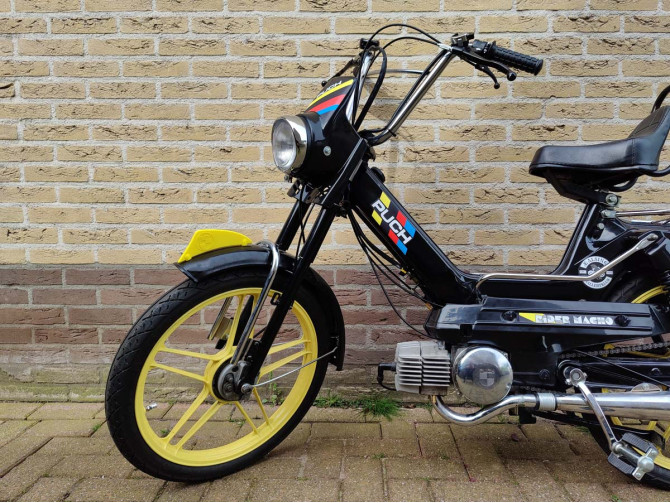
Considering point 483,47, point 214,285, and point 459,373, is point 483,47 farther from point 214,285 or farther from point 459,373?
point 214,285

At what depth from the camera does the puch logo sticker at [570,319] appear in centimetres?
185

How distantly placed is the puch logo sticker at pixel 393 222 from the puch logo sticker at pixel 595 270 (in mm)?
673

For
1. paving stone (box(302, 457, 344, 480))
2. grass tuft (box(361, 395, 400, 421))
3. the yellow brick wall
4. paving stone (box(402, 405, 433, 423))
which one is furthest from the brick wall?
paving stone (box(302, 457, 344, 480))

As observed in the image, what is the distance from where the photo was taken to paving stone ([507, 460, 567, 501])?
184 cm

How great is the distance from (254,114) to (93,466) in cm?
168

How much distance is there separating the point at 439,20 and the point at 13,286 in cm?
248

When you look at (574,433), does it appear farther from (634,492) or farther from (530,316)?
(530,316)

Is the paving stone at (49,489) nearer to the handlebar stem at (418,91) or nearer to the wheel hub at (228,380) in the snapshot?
the wheel hub at (228,380)

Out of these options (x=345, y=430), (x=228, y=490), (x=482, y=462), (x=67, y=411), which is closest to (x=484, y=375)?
(x=482, y=462)

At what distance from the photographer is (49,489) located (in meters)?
1.87

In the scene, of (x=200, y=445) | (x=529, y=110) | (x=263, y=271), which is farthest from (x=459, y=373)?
(x=529, y=110)

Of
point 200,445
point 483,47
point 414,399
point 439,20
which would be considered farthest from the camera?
point 414,399

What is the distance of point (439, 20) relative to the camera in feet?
7.91

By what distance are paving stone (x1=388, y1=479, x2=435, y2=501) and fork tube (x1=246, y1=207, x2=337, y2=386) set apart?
2.16ft
